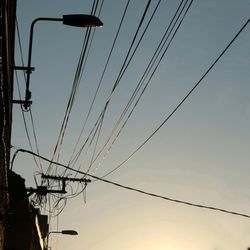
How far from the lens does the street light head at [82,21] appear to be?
36.2 ft

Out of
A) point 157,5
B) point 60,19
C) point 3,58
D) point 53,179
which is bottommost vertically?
point 157,5

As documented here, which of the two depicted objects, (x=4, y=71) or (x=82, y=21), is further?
(x=4, y=71)

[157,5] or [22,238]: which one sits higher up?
[22,238]

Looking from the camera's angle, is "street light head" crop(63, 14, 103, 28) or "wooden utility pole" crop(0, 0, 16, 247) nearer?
Result: "wooden utility pole" crop(0, 0, 16, 247)

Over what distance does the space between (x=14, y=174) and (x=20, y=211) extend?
300 cm

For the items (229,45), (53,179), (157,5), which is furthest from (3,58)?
(53,179)

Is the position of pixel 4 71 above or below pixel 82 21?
below

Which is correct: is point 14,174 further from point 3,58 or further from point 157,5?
point 157,5

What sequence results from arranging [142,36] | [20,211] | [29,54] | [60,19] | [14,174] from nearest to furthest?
[142,36], [60,19], [29,54], [14,174], [20,211]

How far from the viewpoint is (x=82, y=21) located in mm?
11258

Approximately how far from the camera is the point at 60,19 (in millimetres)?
12859

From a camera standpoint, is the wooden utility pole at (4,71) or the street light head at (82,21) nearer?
the wooden utility pole at (4,71)

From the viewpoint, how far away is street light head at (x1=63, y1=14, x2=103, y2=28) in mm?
11039

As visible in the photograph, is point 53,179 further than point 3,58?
Yes
